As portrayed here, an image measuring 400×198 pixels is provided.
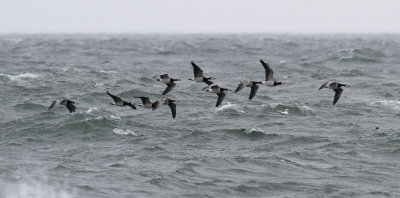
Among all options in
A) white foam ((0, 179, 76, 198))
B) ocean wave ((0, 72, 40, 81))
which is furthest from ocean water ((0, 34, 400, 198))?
ocean wave ((0, 72, 40, 81))

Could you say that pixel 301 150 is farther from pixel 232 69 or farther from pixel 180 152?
pixel 232 69

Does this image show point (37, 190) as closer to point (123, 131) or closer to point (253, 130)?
point (123, 131)

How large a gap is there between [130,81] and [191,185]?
29929 mm

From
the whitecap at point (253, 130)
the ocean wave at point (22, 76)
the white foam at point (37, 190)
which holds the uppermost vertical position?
the whitecap at point (253, 130)

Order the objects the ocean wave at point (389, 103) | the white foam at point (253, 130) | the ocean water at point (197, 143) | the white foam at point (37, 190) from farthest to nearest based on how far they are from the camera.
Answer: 1. the ocean wave at point (389, 103)
2. the white foam at point (253, 130)
3. the ocean water at point (197, 143)
4. the white foam at point (37, 190)

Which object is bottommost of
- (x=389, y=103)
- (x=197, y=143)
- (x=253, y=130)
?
(x=197, y=143)

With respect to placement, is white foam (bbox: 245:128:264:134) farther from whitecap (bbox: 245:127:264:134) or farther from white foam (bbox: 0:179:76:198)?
white foam (bbox: 0:179:76:198)

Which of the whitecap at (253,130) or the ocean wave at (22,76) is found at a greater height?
the whitecap at (253,130)

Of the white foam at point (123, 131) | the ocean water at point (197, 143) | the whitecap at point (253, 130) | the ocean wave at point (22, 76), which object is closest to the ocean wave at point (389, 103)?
the ocean water at point (197, 143)

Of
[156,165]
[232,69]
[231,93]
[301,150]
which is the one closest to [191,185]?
[156,165]

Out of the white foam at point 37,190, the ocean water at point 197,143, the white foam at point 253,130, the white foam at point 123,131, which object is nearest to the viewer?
the white foam at point 37,190

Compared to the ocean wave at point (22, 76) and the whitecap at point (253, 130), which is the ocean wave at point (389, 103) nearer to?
the whitecap at point (253, 130)

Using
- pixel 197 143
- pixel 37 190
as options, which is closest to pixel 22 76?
pixel 197 143

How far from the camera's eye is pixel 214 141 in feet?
107
